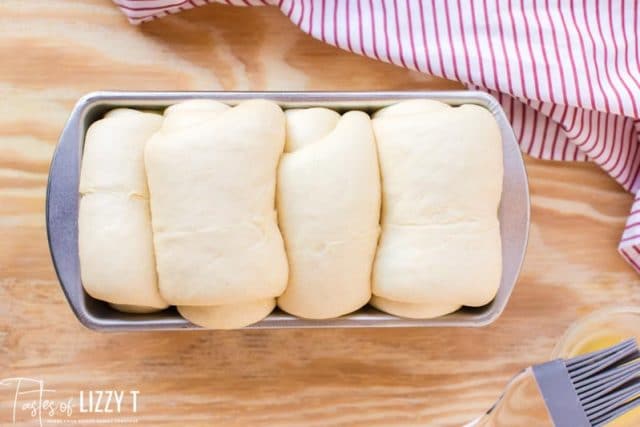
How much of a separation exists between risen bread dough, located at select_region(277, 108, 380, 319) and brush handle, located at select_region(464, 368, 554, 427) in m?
0.23

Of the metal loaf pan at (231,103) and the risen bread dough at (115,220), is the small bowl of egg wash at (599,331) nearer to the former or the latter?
the metal loaf pan at (231,103)

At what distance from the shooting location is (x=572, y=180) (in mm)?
967

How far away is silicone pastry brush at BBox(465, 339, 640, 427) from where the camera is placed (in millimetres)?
730

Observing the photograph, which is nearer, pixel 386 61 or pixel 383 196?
pixel 383 196

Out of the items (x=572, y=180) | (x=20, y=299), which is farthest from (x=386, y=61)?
(x=20, y=299)

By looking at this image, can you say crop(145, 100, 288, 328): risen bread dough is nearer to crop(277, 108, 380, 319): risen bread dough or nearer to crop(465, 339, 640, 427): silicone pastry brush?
crop(277, 108, 380, 319): risen bread dough

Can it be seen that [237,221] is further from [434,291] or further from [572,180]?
[572,180]

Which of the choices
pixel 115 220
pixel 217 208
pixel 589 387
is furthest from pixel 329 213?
pixel 589 387

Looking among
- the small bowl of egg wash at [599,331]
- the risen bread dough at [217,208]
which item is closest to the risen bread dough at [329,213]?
the risen bread dough at [217,208]

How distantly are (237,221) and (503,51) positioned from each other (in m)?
0.43

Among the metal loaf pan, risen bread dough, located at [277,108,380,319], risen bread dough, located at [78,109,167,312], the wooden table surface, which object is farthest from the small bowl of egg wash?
risen bread dough, located at [78,109,167,312]

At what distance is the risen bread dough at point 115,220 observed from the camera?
0.75 metres

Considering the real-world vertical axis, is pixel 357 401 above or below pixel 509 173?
below

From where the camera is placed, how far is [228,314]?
2.57 ft
